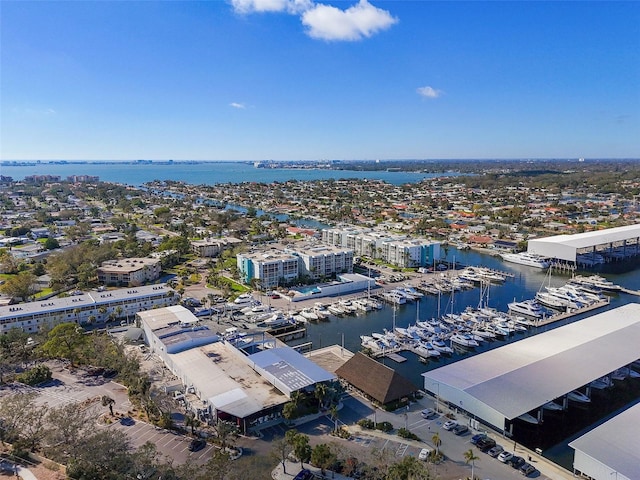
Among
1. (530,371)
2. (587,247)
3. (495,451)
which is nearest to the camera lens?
Result: (495,451)

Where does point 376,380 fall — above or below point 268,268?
Result: below

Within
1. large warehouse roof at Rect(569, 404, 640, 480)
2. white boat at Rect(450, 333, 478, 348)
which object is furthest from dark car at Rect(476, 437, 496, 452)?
white boat at Rect(450, 333, 478, 348)

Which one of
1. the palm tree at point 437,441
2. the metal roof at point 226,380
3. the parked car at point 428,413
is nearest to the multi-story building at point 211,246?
the metal roof at point 226,380

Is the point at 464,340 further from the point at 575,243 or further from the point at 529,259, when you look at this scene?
the point at 575,243

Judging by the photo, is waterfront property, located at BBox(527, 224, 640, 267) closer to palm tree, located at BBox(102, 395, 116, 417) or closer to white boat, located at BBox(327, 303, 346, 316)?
white boat, located at BBox(327, 303, 346, 316)

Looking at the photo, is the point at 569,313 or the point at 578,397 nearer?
the point at 578,397

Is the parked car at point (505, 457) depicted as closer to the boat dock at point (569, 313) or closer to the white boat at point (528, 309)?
the boat dock at point (569, 313)

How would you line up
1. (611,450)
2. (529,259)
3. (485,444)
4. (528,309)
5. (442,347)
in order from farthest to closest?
(529,259) → (528,309) → (442,347) → (485,444) → (611,450)

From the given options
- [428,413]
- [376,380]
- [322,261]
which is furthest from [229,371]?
[322,261]
